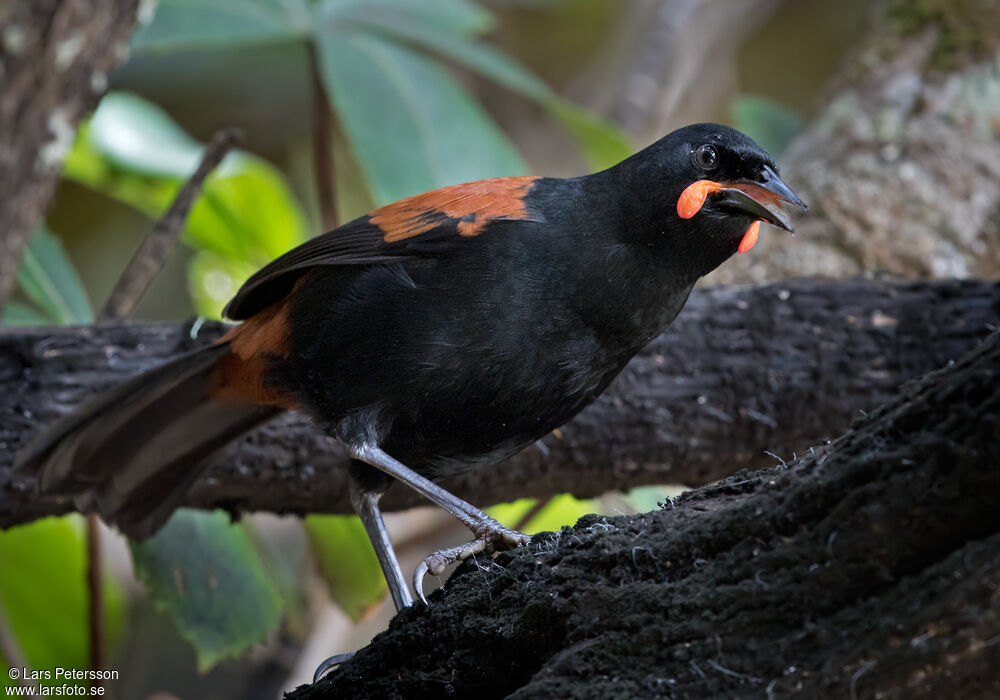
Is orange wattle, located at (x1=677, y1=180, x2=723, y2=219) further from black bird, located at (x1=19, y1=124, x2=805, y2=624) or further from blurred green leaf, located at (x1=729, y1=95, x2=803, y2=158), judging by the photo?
blurred green leaf, located at (x1=729, y1=95, x2=803, y2=158)

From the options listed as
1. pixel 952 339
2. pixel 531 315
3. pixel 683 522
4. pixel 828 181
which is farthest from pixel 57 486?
pixel 828 181

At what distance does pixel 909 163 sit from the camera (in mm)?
4113

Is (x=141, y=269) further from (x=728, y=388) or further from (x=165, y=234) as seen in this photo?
(x=728, y=388)

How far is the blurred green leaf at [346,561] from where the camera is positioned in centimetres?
356

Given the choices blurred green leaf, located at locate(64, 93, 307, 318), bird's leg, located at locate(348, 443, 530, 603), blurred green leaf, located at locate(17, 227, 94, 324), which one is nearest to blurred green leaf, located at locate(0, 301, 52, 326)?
blurred green leaf, located at locate(17, 227, 94, 324)

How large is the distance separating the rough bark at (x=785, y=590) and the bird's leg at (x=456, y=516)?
188mm

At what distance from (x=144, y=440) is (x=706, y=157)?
5.60 feet

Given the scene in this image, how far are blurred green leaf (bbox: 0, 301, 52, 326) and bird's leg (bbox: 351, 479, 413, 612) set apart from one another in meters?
1.71

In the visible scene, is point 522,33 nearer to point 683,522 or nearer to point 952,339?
point 952,339

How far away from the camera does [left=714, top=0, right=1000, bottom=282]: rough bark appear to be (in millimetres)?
4000

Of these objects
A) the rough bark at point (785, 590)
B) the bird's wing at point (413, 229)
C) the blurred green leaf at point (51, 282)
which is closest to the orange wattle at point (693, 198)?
the bird's wing at point (413, 229)

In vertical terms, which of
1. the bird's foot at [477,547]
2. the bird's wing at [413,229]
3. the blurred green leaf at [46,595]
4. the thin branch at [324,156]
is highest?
the thin branch at [324,156]

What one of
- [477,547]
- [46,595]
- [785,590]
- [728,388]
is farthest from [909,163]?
[46,595]

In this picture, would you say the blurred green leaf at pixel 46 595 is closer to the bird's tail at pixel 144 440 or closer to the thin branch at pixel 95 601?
the thin branch at pixel 95 601
